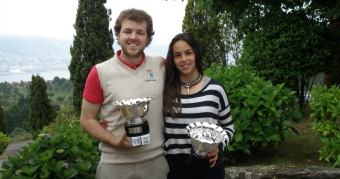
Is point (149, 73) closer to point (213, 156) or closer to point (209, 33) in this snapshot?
point (213, 156)

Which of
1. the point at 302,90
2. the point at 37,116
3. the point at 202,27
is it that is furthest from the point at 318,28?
the point at 37,116

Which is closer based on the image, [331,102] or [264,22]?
[331,102]

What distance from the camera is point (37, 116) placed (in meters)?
15.2

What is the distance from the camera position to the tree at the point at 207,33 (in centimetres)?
1512

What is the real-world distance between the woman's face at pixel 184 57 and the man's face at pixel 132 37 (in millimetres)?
215

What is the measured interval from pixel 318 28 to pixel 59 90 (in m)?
38.3

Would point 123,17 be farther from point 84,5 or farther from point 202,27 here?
point 202,27

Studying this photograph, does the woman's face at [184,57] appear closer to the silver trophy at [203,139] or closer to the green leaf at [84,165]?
the silver trophy at [203,139]

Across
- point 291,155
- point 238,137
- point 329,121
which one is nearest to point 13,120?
point 291,155

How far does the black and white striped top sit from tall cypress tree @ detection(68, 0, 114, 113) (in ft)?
36.6

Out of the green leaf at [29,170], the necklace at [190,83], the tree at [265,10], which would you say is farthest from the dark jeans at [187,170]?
the tree at [265,10]

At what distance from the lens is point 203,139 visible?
207cm

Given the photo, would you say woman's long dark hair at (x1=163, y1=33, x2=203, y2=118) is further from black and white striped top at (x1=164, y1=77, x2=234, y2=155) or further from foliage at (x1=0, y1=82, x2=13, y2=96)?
foliage at (x1=0, y1=82, x2=13, y2=96)

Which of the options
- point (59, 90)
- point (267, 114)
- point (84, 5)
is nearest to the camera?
point (267, 114)
